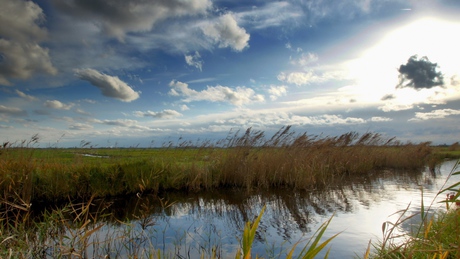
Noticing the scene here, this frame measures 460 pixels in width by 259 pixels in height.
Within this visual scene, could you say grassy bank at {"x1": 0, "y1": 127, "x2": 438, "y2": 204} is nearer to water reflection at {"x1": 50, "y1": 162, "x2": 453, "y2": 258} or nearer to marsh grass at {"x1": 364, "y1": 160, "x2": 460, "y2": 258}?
water reflection at {"x1": 50, "y1": 162, "x2": 453, "y2": 258}

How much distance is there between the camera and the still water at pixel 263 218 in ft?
17.8

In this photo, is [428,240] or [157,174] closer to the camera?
[428,240]

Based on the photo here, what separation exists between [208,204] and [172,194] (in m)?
2.09

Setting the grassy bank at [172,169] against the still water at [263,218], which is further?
the grassy bank at [172,169]

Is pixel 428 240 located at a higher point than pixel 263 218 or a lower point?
higher

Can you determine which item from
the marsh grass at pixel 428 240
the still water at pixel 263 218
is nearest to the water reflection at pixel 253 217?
the still water at pixel 263 218

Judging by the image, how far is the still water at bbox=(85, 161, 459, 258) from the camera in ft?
17.8

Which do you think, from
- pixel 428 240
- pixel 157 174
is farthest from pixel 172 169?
pixel 428 240

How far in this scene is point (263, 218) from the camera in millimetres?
7461

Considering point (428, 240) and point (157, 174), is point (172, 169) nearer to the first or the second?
point (157, 174)

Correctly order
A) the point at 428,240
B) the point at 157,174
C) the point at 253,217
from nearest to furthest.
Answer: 1. the point at 428,240
2. the point at 253,217
3. the point at 157,174

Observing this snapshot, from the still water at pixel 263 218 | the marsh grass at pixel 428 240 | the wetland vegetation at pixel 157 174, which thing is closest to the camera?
the marsh grass at pixel 428 240

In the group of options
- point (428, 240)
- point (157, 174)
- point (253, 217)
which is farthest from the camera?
point (157, 174)

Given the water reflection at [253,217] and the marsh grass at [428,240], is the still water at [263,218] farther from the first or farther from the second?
the marsh grass at [428,240]
